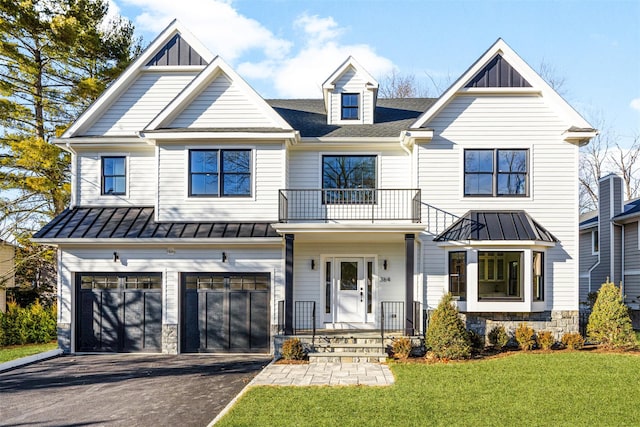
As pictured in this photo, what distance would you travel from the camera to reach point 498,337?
12680mm

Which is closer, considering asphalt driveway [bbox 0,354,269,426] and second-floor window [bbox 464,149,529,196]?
asphalt driveway [bbox 0,354,269,426]

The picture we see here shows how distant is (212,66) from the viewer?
1391cm

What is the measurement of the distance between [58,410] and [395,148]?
10465 millimetres

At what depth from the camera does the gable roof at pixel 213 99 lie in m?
13.8

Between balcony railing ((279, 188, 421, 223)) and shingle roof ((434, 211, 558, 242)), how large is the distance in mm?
1399

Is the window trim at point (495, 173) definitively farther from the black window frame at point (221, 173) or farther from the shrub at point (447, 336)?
the black window frame at point (221, 173)

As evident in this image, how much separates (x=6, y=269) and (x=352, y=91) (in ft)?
51.8

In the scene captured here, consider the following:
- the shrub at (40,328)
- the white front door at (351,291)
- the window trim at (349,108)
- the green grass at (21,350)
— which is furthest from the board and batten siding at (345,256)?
the shrub at (40,328)

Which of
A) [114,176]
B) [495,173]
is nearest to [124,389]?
[114,176]

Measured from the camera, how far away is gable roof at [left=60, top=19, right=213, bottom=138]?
14695 millimetres

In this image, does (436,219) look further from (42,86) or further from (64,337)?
(42,86)

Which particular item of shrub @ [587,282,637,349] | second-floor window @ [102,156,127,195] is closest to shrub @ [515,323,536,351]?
shrub @ [587,282,637,349]

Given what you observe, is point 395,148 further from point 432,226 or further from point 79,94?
point 79,94

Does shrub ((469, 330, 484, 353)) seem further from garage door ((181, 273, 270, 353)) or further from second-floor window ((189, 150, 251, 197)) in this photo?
second-floor window ((189, 150, 251, 197))
